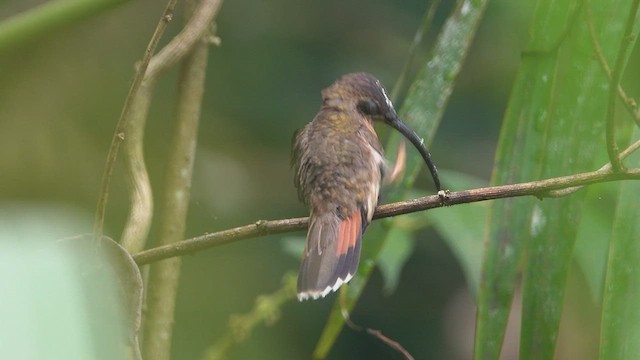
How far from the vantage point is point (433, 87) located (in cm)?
179

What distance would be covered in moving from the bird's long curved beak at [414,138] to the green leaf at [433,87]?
0.07 feet

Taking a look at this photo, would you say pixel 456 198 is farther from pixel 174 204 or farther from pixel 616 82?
pixel 174 204

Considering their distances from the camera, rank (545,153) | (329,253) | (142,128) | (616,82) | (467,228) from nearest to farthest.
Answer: (616,82) < (545,153) < (329,253) < (142,128) < (467,228)

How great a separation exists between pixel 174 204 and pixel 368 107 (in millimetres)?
520

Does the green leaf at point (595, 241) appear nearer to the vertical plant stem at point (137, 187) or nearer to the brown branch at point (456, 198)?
the brown branch at point (456, 198)

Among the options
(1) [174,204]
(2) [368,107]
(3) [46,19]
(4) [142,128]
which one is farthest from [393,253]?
(3) [46,19]

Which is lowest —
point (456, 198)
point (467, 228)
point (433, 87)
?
point (467, 228)

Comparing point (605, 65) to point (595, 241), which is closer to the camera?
point (605, 65)

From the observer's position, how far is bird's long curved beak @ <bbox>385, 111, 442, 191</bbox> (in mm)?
1703

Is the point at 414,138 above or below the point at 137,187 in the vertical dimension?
above

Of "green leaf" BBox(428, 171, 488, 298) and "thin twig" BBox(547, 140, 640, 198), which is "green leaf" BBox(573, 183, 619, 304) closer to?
"green leaf" BBox(428, 171, 488, 298)

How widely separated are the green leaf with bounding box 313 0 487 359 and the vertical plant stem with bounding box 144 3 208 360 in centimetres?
33

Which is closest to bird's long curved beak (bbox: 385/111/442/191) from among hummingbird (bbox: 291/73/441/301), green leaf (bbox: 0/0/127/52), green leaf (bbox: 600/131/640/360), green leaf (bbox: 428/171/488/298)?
hummingbird (bbox: 291/73/441/301)

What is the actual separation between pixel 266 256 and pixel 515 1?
1.27 metres
